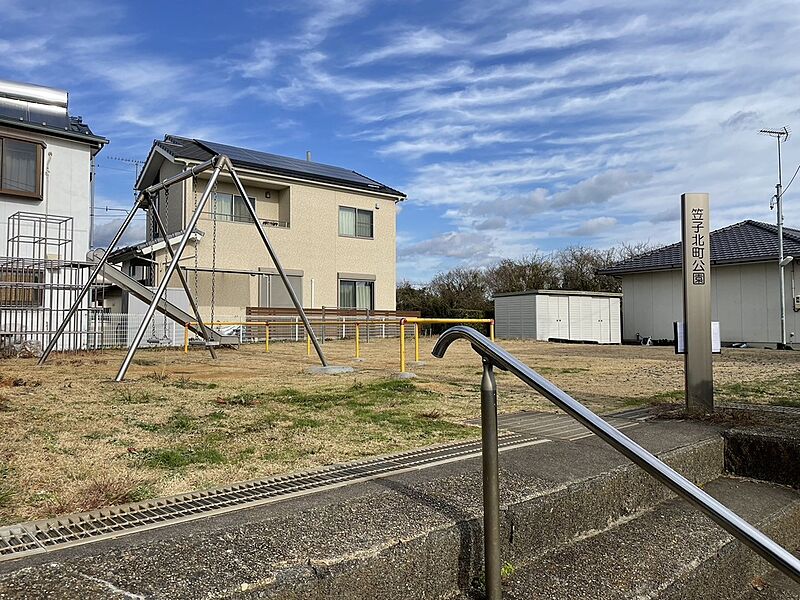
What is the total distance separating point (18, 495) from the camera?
2369mm

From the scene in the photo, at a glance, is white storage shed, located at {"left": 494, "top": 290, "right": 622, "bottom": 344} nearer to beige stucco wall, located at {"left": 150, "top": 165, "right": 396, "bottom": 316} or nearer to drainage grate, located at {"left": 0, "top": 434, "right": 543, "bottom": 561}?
beige stucco wall, located at {"left": 150, "top": 165, "right": 396, "bottom": 316}

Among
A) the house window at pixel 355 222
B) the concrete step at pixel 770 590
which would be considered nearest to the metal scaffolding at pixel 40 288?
the house window at pixel 355 222

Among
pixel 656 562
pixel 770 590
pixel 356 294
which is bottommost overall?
pixel 770 590

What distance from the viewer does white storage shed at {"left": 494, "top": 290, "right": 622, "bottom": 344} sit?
22453 mm

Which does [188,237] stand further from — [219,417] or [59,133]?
[59,133]

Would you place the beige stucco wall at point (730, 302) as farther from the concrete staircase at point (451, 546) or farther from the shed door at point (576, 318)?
the concrete staircase at point (451, 546)

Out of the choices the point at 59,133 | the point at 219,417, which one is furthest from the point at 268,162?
the point at 219,417

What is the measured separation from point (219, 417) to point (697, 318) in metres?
3.52

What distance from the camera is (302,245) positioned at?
20.4 metres

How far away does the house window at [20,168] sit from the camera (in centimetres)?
1334

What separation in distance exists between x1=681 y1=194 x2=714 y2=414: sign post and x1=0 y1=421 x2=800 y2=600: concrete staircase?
53.2 inches

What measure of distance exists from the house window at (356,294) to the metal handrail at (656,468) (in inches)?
761

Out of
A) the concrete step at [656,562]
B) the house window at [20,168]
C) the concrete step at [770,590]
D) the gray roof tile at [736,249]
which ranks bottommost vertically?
the concrete step at [770,590]

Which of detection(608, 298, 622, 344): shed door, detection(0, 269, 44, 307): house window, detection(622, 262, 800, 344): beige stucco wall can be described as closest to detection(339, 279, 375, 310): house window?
detection(608, 298, 622, 344): shed door
